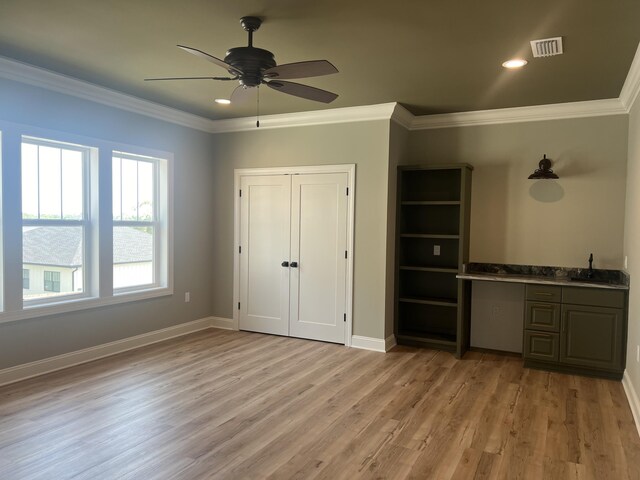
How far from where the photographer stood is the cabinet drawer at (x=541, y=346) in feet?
14.8

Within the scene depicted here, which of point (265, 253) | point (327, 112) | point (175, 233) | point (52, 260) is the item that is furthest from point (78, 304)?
point (327, 112)

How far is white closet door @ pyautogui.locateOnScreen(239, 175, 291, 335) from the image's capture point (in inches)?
224

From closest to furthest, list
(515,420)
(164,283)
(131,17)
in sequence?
1. (131,17)
2. (515,420)
3. (164,283)

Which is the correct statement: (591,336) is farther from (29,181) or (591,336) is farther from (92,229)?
(29,181)

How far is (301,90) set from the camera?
10.6 feet

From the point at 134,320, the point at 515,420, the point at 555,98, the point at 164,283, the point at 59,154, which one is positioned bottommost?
the point at 515,420

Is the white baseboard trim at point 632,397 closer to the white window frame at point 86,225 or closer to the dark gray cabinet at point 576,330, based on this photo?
the dark gray cabinet at point 576,330

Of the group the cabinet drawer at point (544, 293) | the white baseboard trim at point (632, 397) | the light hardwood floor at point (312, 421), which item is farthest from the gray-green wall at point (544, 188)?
the light hardwood floor at point (312, 421)

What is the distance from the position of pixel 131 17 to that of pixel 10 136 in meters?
1.73

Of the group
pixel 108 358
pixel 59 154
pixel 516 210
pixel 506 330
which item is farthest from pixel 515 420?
pixel 59 154

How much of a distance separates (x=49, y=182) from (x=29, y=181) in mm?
183

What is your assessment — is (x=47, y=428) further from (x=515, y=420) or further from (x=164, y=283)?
(x=515, y=420)

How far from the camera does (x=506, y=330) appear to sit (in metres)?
5.18

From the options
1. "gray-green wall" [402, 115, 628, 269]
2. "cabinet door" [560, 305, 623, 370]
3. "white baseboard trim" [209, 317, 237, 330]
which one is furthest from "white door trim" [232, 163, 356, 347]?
"cabinet door" [560, 305, 623, 370]
